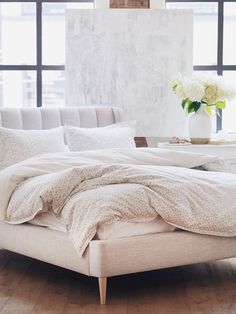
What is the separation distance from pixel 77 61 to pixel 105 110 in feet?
2.08

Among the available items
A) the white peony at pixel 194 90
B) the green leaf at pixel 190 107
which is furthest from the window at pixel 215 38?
the white peony at pixel 194 90

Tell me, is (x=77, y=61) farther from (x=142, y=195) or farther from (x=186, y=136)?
(x=142, y=195)

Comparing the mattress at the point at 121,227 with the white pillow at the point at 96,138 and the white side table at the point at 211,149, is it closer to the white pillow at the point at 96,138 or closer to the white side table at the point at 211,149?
the white pillow at the point at 96,138

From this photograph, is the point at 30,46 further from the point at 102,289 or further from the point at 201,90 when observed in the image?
the point at 102,289

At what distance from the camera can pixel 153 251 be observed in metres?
3.77

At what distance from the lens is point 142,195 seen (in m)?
3.72

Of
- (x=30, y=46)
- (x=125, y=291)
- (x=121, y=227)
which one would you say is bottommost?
(x=125, y=291)

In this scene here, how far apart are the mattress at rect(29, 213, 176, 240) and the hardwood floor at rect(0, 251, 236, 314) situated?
1.01 feet

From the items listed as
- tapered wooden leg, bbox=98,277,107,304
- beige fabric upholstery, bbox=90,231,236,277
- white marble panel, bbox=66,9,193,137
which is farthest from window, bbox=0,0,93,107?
tapered wooden leg, bbox=98,277,107,304

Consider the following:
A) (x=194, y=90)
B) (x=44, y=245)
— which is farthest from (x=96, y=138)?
(x=44, y=245)

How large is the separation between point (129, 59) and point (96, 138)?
135 centimetres

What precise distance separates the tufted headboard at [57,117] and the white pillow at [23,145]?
405 millimetres

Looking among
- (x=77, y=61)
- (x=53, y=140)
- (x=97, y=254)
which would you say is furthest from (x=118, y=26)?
(x=97, y=254)

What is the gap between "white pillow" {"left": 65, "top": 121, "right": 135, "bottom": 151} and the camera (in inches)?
217
